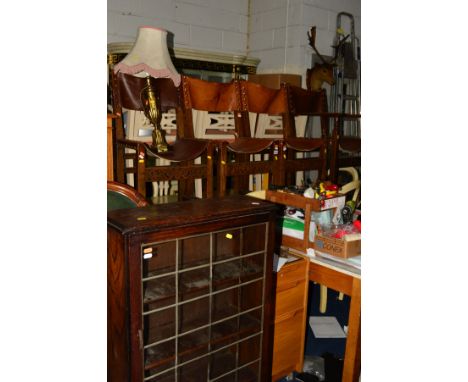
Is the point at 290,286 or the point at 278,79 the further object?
the point at 278,79

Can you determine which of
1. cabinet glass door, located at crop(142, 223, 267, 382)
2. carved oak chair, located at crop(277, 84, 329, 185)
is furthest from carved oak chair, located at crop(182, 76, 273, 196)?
cabinet glass door, located at crop(142, 223, 267, 382)

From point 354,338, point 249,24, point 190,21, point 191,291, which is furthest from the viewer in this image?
point 249,24

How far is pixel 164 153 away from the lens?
2662mm

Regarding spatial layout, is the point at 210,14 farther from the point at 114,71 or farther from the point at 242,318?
the point at 242,318

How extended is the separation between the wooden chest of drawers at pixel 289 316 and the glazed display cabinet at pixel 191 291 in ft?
0.77

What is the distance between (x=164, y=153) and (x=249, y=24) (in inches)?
120

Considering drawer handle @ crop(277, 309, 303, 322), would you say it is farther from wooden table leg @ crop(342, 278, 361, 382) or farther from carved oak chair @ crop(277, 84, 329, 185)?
carved oak chair @ crop(277, 84, 329, 185)

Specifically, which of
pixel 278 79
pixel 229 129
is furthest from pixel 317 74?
pixel 229 129

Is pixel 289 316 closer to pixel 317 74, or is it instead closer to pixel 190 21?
pixel 317 74

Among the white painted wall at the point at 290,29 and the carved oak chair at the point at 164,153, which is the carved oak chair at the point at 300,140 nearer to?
the carved oak chair at the point at 164,153

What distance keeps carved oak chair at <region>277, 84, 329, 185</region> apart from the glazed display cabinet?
1694 mm

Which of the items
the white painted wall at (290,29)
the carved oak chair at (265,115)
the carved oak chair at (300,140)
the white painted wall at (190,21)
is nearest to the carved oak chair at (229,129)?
the carved oak chair at (265,115)

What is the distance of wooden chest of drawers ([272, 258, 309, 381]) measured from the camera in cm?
185
